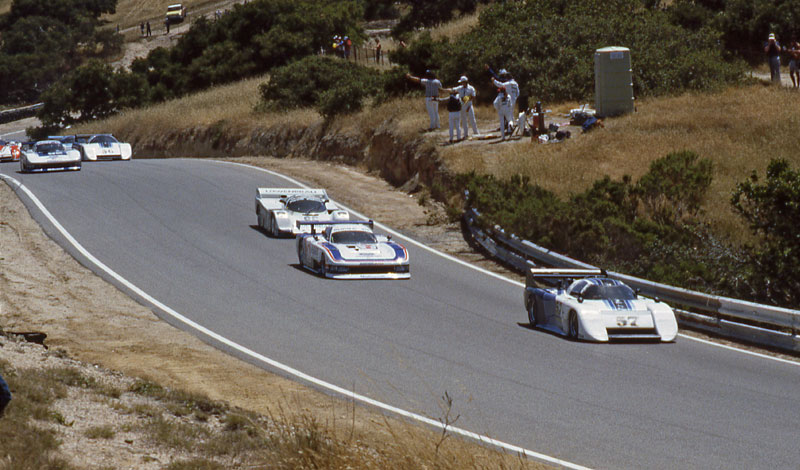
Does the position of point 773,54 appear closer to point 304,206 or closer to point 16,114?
point 304,206

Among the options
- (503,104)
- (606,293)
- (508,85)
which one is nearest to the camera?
(606,293)

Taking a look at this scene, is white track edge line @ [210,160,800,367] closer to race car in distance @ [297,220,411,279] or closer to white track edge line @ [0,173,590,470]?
race car in distance @ [297,220,411,279]

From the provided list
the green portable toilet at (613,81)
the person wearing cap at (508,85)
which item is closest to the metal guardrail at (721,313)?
the person wearing cap at (508,85)

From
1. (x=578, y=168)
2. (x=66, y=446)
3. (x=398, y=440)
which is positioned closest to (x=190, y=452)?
(x=66, y=446)

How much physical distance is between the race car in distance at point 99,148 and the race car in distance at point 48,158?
5095mm

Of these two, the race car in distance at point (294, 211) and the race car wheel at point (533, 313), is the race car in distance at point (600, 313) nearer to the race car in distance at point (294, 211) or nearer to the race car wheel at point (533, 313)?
the race car wheel at point (533, 313)

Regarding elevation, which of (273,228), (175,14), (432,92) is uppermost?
(175,14)

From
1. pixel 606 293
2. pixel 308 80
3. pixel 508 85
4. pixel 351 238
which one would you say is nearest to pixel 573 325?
pixel 606 293

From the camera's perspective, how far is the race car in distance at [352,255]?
2173 centimetres

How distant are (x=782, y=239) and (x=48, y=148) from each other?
28.5 meters

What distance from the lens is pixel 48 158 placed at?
37.9m

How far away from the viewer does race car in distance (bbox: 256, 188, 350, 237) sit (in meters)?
26.4

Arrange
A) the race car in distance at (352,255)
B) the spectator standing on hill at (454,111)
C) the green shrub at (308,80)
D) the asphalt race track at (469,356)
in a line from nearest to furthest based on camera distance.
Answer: the asphalt race track at (469,356) < the race car in distance at (352,255) < the spectator standing on hill at (454,111) < the green shrub at (308,80)

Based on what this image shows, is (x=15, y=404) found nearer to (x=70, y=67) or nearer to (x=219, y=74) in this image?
(x=219, y=74)
